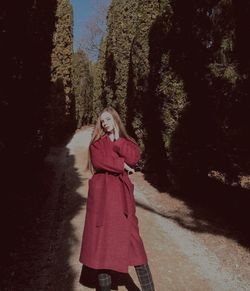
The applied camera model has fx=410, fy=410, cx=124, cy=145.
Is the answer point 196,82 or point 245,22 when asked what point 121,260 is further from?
point 196,82

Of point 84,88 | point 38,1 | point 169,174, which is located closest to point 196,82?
point 169,174

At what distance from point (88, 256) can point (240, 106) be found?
551 cm

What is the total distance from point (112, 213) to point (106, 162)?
545mm

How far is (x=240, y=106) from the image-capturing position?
8648mm

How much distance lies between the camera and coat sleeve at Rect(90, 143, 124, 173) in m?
4.37

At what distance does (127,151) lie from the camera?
14.4 ft

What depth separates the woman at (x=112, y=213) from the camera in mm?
4316

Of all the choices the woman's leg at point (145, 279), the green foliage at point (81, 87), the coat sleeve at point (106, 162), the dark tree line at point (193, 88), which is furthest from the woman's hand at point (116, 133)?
the green foliage at point (81, 87)

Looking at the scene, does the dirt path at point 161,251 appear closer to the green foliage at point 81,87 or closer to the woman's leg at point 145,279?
the woman's leg at point 145,279

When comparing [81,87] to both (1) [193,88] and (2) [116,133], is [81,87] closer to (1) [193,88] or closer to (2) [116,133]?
(1) [193,88]

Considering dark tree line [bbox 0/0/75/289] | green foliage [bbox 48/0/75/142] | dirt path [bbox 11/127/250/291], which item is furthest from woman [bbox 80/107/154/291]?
green foliage [bbox 48/0/75/142]

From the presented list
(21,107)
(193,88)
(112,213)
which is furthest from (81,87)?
(112,213)

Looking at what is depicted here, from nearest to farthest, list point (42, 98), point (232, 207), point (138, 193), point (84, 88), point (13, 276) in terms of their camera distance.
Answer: point (13, 276), point (232, 207), point (42, 98), point (138, 193), point (84, 88)

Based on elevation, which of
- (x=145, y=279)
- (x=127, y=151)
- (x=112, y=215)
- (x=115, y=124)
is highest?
(x=115, y=124)
